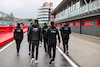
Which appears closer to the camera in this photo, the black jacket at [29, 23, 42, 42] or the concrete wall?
the black jacket at [29, 23, 42, 42]

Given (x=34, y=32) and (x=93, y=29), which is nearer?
(x=34, y=32)

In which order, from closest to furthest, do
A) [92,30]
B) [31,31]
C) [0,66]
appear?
1. [0,66]
2. [31,31]
3. [92,30]

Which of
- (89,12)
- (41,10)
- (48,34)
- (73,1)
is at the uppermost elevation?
(41,10)

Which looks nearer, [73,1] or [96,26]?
[96,26]

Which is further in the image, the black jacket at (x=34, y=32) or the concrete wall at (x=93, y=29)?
the concrete wall at (x=93, y=29)

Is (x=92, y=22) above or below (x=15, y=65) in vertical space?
above

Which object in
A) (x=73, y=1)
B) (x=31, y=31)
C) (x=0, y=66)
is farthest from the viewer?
(x=73, y=1)

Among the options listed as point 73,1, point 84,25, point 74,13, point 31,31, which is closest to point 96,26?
point 84,25

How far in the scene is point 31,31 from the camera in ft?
17.2

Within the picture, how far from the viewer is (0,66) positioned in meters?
4.76

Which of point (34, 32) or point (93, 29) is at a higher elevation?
point (34, 32)

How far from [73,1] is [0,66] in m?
26.0

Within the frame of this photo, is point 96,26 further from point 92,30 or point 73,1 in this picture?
point 73,1

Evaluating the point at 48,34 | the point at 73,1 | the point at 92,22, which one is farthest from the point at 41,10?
the point at 48,34
